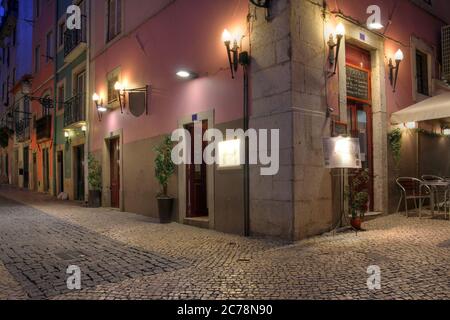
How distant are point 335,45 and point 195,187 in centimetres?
450

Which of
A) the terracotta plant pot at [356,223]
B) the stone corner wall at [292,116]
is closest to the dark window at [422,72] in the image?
the stone corner wall at [292,116]

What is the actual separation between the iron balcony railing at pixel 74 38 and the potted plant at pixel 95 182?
508cm

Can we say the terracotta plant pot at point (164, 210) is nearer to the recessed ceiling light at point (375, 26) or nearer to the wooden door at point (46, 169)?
the recessed ceiling light at point (375, 26)

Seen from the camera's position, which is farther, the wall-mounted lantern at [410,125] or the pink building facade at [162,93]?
the wall-mounted lantern at [410,125]

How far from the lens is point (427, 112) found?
7.76 metres

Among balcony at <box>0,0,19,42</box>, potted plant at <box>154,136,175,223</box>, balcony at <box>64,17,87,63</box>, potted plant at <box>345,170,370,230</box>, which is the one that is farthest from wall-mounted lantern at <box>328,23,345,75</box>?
balcony at <box>0,0,19,42</box>

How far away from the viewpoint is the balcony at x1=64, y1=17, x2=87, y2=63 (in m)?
14.4

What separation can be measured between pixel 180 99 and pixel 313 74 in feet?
11.6

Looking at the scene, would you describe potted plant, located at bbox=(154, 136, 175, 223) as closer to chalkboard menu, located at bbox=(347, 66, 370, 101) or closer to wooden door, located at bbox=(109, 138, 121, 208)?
wooden door, located at bbox=(109, 138, 121, 208)

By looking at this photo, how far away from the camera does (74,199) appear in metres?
15.6

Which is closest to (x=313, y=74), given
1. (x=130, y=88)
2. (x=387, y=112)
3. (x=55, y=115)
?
(x=387, y=112)

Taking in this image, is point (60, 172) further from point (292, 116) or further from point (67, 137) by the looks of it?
point (292, 116)

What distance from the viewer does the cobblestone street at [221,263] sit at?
3.79m
